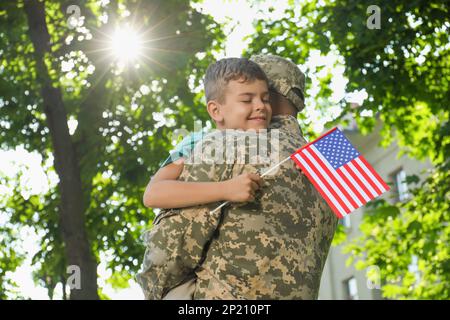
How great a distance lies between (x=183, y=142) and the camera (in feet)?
→ 13.0

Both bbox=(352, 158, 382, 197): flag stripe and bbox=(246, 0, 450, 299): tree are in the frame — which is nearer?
bbox=(352, 158, 382, 197): flag stripe

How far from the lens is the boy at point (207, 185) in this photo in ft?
11.9

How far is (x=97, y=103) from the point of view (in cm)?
1597

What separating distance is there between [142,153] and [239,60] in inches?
473

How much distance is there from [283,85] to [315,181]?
19.0 inches

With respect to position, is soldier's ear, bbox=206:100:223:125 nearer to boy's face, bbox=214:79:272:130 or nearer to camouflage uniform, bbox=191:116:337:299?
boy's face, bbox=214:79:272:130

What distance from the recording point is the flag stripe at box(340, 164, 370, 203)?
13.2 feet

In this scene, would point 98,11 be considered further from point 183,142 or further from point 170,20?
point 183,142

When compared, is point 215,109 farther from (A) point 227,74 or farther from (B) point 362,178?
(B) point 362,178

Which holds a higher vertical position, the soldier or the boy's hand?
the boy's hand

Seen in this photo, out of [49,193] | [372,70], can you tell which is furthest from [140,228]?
[372,70]

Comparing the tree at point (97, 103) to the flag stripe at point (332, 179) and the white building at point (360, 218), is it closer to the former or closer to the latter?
the flag stripe at point (332, 179)

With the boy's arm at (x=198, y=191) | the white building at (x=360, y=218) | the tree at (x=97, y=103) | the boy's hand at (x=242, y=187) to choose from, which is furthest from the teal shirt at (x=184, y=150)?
the white building at (x=360, y=218)

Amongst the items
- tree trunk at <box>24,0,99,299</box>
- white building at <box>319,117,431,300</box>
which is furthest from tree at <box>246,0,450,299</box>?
white building at <box>319,117,431,300</box>
